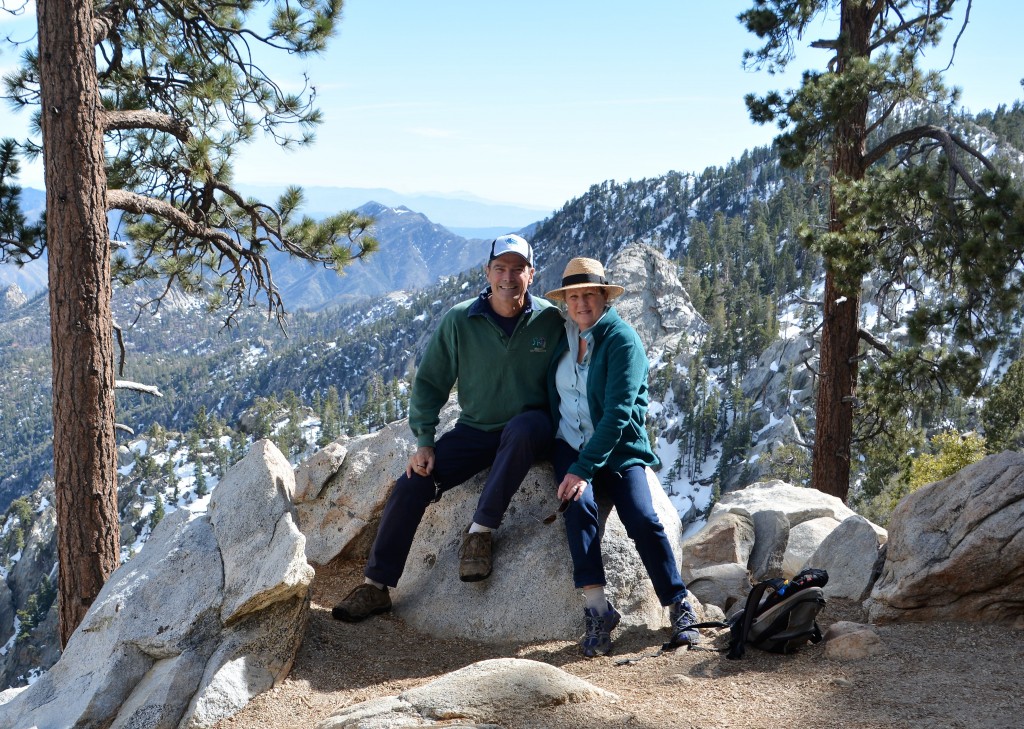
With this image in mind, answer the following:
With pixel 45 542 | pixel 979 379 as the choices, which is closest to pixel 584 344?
pixel 979 379

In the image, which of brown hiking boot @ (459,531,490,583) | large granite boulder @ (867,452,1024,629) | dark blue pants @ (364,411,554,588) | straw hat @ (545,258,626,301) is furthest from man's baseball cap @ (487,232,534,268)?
large granite boulder @ (867,452,1024,629)

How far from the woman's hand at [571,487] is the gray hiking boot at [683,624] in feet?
3.18

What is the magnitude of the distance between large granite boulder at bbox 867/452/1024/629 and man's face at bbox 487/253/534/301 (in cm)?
328

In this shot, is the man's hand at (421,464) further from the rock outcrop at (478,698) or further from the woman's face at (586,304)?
the rock outcrop at (478,698)

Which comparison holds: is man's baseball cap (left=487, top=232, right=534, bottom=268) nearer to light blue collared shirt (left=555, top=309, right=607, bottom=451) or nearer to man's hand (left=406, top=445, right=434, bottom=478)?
light blue collared shirt (left=555, top=309, right=607, bottom=451)

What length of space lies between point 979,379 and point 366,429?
421ft

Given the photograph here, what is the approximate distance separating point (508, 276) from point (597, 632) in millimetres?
2440

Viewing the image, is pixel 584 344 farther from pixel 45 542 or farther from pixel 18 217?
pixel 45 542

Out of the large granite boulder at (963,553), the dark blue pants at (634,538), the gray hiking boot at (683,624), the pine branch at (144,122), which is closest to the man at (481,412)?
the dark blue pants at (634,538)

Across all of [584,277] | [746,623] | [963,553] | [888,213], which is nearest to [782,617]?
[746,623]

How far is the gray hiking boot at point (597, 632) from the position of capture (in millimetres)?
4867

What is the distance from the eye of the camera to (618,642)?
5055 millimetres

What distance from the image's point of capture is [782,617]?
15.1ft

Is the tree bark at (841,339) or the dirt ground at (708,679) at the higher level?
the tree bark at (841,339)
